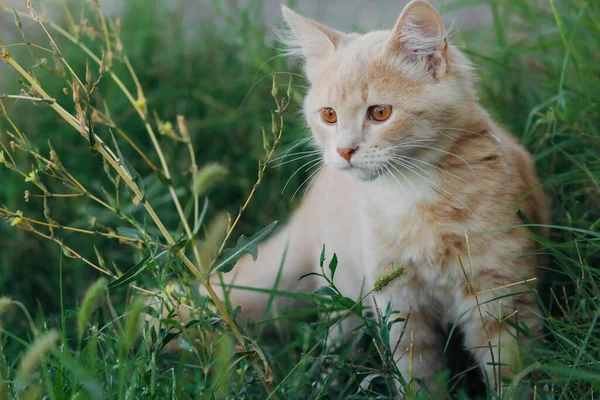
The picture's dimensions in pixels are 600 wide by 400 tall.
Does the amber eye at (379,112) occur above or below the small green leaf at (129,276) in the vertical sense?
above

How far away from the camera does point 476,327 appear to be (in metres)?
1.88

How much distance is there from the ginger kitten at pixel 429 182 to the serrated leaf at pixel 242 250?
35 centimetres

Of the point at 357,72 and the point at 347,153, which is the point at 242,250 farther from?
the point at 357,72

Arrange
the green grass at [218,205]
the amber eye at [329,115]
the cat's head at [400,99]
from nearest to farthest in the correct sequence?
the green grass at [218,205] → the cat's head at [400,99] → the amber eye at [329,115]

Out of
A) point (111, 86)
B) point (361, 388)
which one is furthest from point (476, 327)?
point (111, 86)

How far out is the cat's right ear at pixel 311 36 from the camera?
2.01 metres

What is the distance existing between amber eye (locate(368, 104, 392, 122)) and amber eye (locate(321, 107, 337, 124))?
0.13 metres

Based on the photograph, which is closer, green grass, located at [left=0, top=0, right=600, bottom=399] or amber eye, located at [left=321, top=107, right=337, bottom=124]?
green grass, located at [left=0, top=0, right=600, bottom=399]

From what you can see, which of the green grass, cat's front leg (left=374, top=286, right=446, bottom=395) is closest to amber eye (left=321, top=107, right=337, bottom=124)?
the green grass

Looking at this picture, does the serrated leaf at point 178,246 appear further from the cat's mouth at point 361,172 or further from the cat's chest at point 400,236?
the cat's chest at point 400,236

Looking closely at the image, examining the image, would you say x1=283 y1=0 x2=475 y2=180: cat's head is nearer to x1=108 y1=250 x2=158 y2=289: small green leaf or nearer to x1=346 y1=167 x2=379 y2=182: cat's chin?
x1=346 y1=167 x2=379 y2=182: cat's chin

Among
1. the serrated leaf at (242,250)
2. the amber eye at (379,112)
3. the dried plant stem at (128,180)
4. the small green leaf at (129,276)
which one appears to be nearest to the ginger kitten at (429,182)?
the amber eye at (379,112)

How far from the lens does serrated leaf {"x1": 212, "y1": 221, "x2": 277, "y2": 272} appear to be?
61.1 inches


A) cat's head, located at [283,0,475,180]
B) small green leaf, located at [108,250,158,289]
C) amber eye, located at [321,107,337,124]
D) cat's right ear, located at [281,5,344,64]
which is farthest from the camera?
cat's right ear, located at [281,5,344,64]
